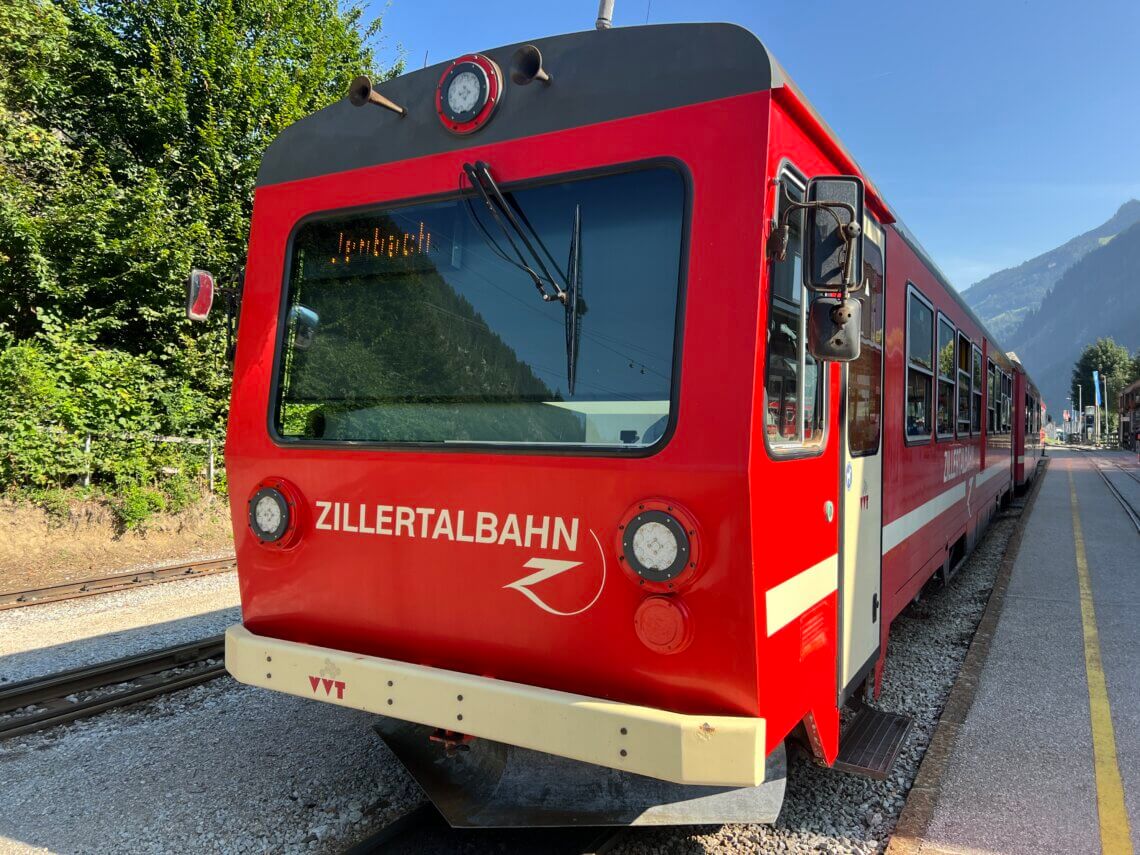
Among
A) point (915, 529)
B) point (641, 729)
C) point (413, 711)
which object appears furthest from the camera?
point (915, 529)

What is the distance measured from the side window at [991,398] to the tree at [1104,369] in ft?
271

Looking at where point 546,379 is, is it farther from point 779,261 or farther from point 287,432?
point 287,432

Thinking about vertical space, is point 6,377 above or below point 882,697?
above

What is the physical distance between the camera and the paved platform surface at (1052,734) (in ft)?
10.4

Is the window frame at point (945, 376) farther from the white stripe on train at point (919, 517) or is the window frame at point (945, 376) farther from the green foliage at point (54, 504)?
the green foliage at point (54, 504)

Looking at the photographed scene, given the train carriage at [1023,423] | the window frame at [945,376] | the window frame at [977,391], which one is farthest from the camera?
the train carriage at [1023,423]

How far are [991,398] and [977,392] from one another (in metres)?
1.44

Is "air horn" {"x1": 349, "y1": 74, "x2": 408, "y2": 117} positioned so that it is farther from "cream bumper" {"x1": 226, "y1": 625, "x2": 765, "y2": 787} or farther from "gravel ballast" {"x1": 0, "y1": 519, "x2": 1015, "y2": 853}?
"gravel ballast" {"x1": 0, "y1": 519, "x2": 1015, "y2": 853}

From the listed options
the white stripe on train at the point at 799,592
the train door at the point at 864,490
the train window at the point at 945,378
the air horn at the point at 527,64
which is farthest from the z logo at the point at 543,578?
the train window at the point at 945,378

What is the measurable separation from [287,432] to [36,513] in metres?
8.02

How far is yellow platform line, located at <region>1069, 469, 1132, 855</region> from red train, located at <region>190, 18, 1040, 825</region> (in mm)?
979

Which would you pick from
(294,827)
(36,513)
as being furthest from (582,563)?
(36,513)

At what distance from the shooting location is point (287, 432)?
3.20 metres

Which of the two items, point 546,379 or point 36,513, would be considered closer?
point 546,379
